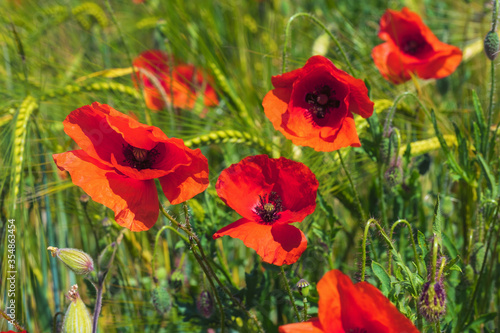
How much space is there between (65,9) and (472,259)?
5.34ft

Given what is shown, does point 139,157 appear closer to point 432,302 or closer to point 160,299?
point 160,299

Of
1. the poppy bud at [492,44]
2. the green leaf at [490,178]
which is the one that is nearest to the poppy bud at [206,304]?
the green leaf at [490,178]

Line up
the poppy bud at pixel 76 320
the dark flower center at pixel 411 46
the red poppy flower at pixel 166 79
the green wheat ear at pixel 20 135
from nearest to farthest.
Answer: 1. the poppy bud at pixel 76 320
2. the green wheat ear at pixel 20 135
3. the dark flower center at pixel 411 46
4. the red poppy flower at pixel 166 79

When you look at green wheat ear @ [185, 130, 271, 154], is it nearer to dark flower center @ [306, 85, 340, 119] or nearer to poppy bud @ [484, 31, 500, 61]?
dark flower center @ [306, 85, 340, 119]

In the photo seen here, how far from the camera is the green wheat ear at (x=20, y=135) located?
962 millimetres

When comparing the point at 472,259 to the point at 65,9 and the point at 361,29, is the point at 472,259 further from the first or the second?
the point at 65,9

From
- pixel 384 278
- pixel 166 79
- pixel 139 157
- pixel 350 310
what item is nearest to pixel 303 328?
pixel 350 310

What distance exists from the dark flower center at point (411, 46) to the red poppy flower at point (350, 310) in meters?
0.80

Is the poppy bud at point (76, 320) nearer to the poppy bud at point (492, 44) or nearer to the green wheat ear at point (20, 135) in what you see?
the green wheat ear at point (20, 135)

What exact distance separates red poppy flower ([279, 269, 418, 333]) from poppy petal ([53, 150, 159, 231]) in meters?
0.28

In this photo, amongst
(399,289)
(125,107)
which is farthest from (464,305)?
(125,107)

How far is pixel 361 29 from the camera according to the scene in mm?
1980

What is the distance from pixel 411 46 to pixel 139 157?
760 millimetres

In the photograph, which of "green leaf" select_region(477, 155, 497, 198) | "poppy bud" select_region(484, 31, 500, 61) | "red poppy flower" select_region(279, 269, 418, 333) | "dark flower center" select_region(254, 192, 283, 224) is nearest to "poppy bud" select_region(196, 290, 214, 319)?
"dark flower center" select_region(254, 192, 283, 224)
